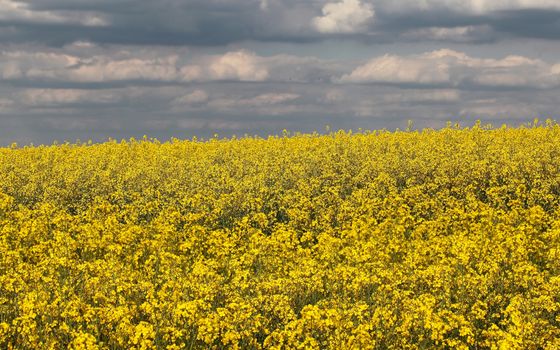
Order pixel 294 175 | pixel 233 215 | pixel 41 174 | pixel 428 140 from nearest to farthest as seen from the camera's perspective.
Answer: pixel 233 215, pixel 294 175, pixel 41 174, pixel 428 140

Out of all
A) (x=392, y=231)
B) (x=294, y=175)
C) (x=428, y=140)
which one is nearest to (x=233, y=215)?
(x=294, y=175)

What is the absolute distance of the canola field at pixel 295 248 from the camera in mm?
9578

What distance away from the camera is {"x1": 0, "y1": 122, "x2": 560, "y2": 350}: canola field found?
9.58 metres

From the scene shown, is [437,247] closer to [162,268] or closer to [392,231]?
[392,231]

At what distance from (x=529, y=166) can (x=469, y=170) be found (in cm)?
157

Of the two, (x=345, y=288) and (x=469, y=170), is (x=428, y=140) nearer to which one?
(x=469, y=170)

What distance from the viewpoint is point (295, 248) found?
49.4 feet

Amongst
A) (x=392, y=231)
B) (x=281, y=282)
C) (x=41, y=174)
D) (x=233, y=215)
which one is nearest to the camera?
(x=281, y=282)

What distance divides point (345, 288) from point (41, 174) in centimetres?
1419

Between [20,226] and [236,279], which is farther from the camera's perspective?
[20,226]

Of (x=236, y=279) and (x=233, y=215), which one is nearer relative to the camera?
(x=236, y=279)

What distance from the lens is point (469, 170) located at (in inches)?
765

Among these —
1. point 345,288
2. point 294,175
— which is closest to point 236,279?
point 345,288

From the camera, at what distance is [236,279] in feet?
36.2
